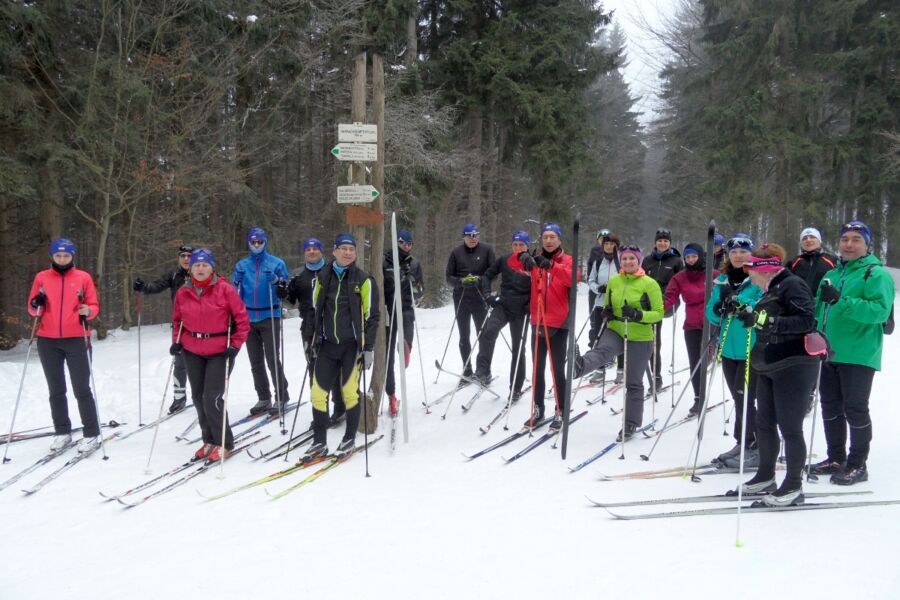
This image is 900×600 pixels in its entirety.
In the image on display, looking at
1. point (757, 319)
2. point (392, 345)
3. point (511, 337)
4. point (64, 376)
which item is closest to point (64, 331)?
point (64, 376)

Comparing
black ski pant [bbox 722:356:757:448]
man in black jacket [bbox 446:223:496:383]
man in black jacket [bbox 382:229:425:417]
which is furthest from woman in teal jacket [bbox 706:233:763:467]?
man in black jacket [bbox 382:229:425:417]

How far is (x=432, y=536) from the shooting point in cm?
366

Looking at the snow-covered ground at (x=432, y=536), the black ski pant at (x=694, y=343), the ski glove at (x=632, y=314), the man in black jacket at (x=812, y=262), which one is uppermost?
the man in black jacket at (x=812, y=262)

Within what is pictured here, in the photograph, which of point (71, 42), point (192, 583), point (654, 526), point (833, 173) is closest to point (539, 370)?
point (654, 526)

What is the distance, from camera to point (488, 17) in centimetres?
1722

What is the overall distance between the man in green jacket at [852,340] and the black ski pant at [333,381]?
12.4ft

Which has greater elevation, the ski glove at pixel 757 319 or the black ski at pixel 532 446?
the ski glove at pixel 757 319

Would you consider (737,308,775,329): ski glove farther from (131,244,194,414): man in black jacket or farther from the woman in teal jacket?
(131,244,194,414): man in black jacket

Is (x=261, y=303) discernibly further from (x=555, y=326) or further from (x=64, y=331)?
(x=555, y=326)

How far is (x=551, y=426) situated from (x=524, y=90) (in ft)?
42.2

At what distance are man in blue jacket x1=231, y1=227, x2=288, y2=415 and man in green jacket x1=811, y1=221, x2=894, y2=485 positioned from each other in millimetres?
5083

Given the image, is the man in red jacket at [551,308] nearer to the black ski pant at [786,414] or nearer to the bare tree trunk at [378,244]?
the bare tree trunk at [378,244]

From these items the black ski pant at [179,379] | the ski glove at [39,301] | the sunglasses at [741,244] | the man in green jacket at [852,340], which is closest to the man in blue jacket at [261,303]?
the black ski pant at [179,379]

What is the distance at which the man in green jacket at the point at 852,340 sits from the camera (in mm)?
4078
